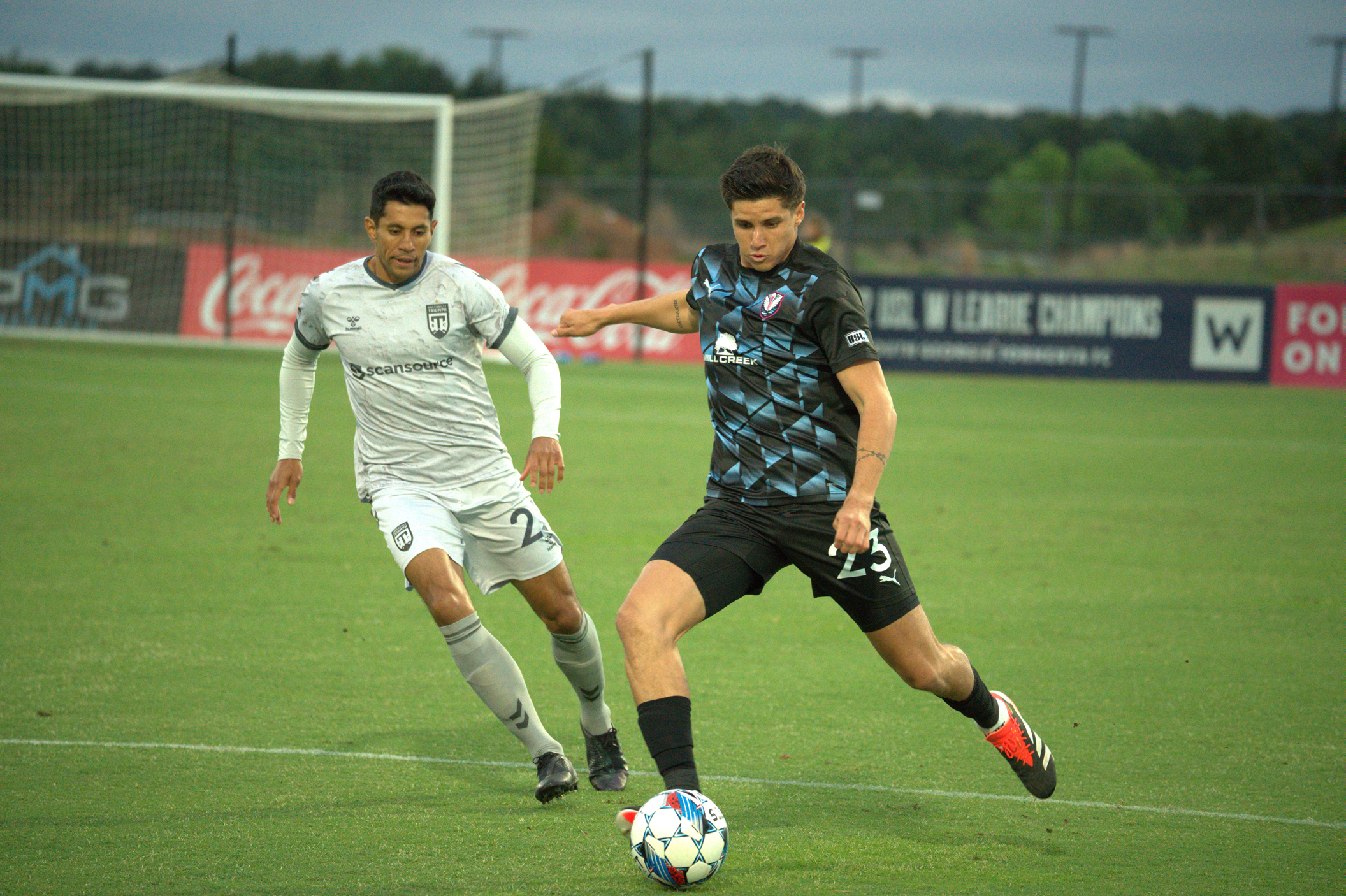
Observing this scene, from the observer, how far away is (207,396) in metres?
17.4

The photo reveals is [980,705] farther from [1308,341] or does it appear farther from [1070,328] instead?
[1308,341]

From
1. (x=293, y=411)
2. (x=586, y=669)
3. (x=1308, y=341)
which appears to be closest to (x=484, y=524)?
(x=586, y=669)

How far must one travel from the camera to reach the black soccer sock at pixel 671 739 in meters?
3.88

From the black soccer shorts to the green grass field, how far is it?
770 millimetres

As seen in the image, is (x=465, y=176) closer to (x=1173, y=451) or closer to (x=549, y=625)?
(x=1173, y=451)

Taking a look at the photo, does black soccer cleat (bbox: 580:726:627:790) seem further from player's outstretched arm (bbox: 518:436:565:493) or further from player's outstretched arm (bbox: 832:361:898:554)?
player's outstretched arm (bbox: 832:361:898:554)

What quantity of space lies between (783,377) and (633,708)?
2082mm

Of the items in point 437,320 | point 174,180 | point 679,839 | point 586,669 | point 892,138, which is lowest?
point 679,839

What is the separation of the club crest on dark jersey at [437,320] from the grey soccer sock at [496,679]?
988mm

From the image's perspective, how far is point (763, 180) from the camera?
4039 mm

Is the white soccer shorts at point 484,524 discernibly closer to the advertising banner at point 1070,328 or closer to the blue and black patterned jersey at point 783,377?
the blue and black patterned jersey at point 783,377

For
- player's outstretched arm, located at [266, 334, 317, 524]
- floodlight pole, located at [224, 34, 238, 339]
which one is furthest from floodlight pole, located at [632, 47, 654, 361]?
player's outstretched arm, located at [266, 334, 317, 524]

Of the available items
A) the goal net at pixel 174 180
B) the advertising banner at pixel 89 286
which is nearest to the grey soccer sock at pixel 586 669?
the goal net at pixel 174 180

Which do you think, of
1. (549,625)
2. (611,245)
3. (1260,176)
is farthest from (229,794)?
(1260,176)
